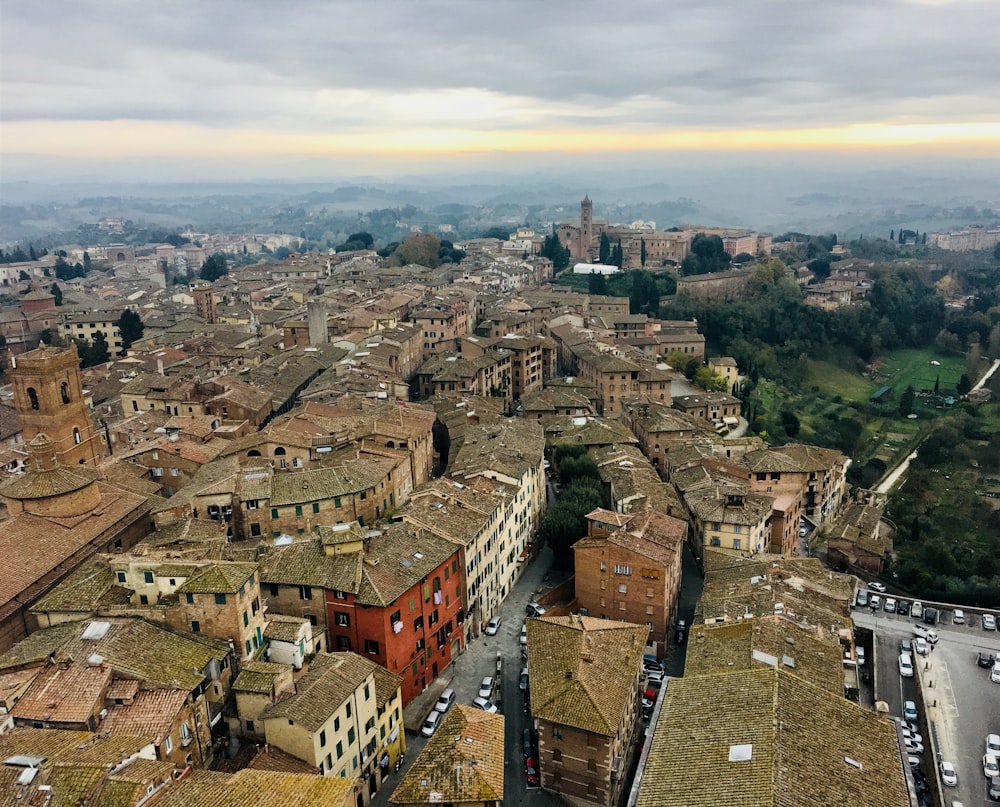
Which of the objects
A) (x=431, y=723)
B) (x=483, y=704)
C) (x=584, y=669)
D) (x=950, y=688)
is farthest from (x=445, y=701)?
(x=950, y=688)

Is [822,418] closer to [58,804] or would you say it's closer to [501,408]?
[501,408]

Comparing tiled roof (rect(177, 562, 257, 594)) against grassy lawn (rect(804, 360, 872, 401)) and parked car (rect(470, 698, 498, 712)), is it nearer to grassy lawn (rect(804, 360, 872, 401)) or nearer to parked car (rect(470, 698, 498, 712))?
parked car (rect(470, 698, 498, 712))

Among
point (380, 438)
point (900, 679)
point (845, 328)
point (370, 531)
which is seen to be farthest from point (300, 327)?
point (845, 328)

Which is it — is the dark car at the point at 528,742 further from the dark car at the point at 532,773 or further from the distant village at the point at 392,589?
the distant village at the point at 392,589

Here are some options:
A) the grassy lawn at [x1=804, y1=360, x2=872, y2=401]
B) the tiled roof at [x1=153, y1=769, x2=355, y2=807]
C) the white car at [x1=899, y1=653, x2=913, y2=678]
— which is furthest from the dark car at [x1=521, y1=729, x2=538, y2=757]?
the grassy lawn at [x1=804, y1=360, x2=872, y2=401]

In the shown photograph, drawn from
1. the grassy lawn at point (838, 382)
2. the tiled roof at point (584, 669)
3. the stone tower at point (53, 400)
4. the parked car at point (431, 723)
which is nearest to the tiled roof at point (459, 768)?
the tiled roof at point (584, 669)
